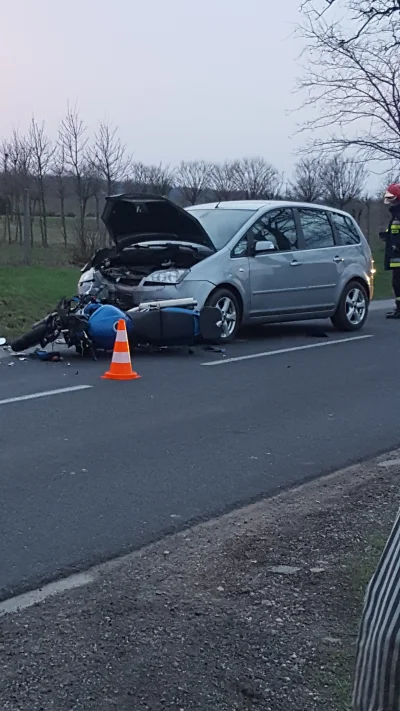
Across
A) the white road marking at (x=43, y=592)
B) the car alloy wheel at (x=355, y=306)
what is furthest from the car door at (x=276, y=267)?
A: the white road marking at (x=43, y=592)

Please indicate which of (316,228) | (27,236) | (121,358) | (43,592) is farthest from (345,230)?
(43,592)

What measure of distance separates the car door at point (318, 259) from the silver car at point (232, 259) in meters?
0.01

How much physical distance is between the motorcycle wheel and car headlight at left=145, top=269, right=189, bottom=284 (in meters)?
1.56

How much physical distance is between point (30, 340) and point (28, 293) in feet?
16.2

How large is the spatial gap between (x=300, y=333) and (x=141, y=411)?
5.96m

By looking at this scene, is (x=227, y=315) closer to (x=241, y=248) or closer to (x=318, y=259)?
(x=241, y=248)

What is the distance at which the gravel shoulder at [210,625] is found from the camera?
10.7 feet

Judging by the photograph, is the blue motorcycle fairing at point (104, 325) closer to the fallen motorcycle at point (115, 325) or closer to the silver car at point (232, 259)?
the fallen motorcycle at point (115, 325)

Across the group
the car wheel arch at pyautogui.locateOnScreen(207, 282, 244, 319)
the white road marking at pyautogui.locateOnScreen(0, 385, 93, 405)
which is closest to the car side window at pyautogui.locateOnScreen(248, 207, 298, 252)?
the car wheel arch at pyautogui.locateOnScreen(207, 282, 244, 319)

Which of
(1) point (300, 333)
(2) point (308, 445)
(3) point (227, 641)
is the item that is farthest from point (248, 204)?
(3) point (227, 641)

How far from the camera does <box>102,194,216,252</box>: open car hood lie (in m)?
11.6

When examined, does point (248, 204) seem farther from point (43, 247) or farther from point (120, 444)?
point (43, 247)

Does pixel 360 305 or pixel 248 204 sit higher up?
pixel 248 204

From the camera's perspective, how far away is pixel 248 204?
12.8m
